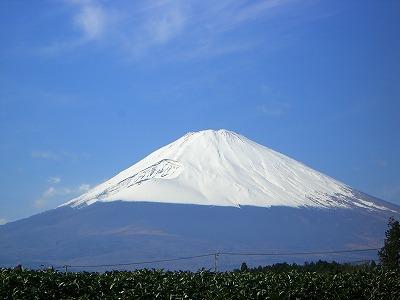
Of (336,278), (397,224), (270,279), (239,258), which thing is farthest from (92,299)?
(239,258)

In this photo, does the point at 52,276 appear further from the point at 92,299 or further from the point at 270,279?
the point at 270,279

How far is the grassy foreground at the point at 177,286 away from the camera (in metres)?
12.0

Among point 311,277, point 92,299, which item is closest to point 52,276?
point 92,299

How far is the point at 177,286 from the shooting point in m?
13.4

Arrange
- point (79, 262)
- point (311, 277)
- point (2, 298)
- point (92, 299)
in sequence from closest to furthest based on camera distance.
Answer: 1. point (2, 298)
2. point (92, 299)
3. point (311, 277)
4. point (79, 262)

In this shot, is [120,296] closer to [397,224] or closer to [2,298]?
[2,298]

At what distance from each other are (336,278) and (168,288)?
6.97 m

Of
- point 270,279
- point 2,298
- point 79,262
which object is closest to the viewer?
point 2,298

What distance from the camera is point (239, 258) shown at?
627 ft

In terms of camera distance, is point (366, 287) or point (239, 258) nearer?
point (366, 287)

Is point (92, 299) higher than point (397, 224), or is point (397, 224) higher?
point (397, 224)

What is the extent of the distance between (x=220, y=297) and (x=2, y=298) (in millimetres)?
4377

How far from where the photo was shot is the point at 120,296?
468 inches

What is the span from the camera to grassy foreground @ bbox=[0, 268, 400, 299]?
12.0 meters
